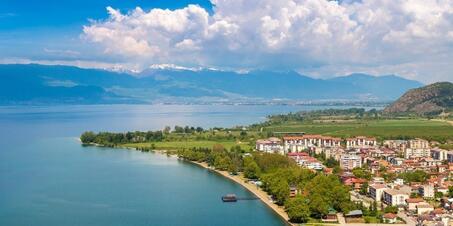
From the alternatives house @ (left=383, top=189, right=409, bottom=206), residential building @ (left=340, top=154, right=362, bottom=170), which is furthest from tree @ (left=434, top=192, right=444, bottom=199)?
residential building @ (left=340, top=154, right=362, bottom=170)

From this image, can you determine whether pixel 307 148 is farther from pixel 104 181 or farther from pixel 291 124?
pixel 291 124

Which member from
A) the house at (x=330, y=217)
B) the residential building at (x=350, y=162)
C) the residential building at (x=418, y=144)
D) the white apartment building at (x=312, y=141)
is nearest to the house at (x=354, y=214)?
the house at (x=330, y=217)

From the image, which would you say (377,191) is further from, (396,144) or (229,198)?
(396,144)

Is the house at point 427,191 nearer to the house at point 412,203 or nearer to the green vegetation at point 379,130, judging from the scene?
the house at point 412,203

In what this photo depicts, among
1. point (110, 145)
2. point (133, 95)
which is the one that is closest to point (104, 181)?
point (110, 145)

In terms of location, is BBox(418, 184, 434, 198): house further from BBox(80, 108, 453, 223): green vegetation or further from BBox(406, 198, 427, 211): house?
BBox(80, 108, 453, 223): green vegetation

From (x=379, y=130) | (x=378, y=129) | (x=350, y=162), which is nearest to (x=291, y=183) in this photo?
(x=350, y=162)
